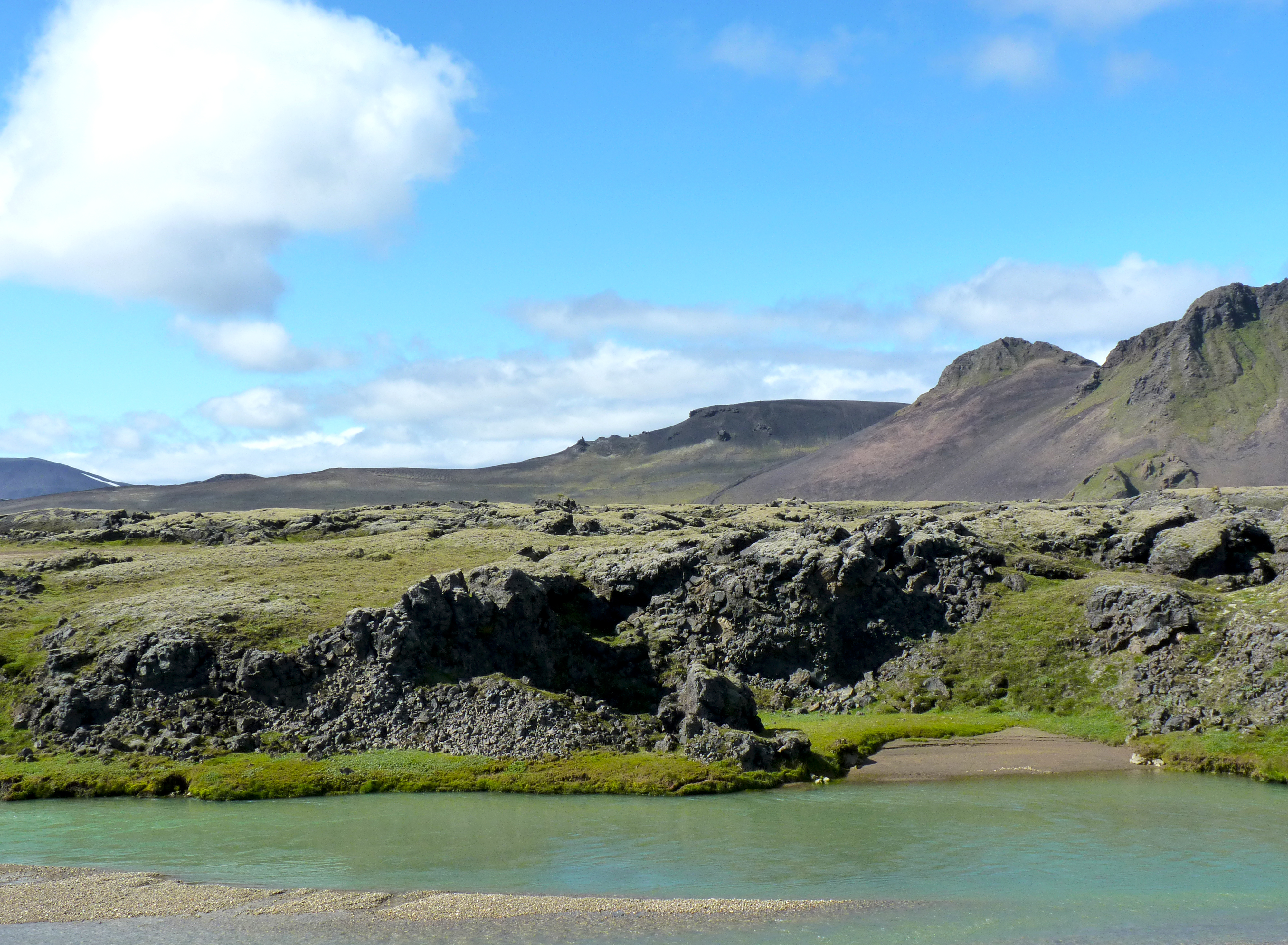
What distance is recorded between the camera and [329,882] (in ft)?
128

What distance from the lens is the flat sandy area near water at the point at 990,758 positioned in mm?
56000

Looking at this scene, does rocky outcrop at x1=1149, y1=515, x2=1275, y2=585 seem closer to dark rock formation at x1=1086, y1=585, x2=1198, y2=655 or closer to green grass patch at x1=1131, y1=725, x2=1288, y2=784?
dark rock formation at x1=1086, y1=585, x2=1198, y2=655

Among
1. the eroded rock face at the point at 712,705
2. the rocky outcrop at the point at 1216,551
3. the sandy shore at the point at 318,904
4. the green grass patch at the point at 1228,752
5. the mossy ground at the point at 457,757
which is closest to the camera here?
the sandy shore at the point at 318,904

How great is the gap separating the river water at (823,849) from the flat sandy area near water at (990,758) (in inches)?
62.7

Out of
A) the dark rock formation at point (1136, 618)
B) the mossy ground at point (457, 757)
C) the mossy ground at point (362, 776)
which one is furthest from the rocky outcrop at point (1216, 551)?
the mossy ground at point (362, 776)

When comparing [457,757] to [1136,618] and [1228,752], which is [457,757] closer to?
[1228,752]

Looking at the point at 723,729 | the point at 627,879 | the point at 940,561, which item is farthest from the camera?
the point at 940,561

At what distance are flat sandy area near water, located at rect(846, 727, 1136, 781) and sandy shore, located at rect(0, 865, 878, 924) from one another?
22636 millimetres

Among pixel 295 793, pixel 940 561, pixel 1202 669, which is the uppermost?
pixel 940 561

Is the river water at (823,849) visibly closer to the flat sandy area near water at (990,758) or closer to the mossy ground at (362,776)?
the mossy ground at (362,776)

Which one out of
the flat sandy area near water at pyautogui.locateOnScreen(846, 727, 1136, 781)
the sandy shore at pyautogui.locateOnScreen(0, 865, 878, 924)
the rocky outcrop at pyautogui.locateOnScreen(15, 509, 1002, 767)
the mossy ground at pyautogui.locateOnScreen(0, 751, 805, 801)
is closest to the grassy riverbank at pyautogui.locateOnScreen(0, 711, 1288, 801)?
the mossy ground at pyautogui.locateOnScreen(0, 751, 805, 801)

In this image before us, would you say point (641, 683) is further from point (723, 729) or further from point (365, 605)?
point (365, 605)

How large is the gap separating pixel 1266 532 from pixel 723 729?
57.1 m

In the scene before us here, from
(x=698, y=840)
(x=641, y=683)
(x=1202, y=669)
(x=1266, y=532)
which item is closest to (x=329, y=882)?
(x=698, y=840)
